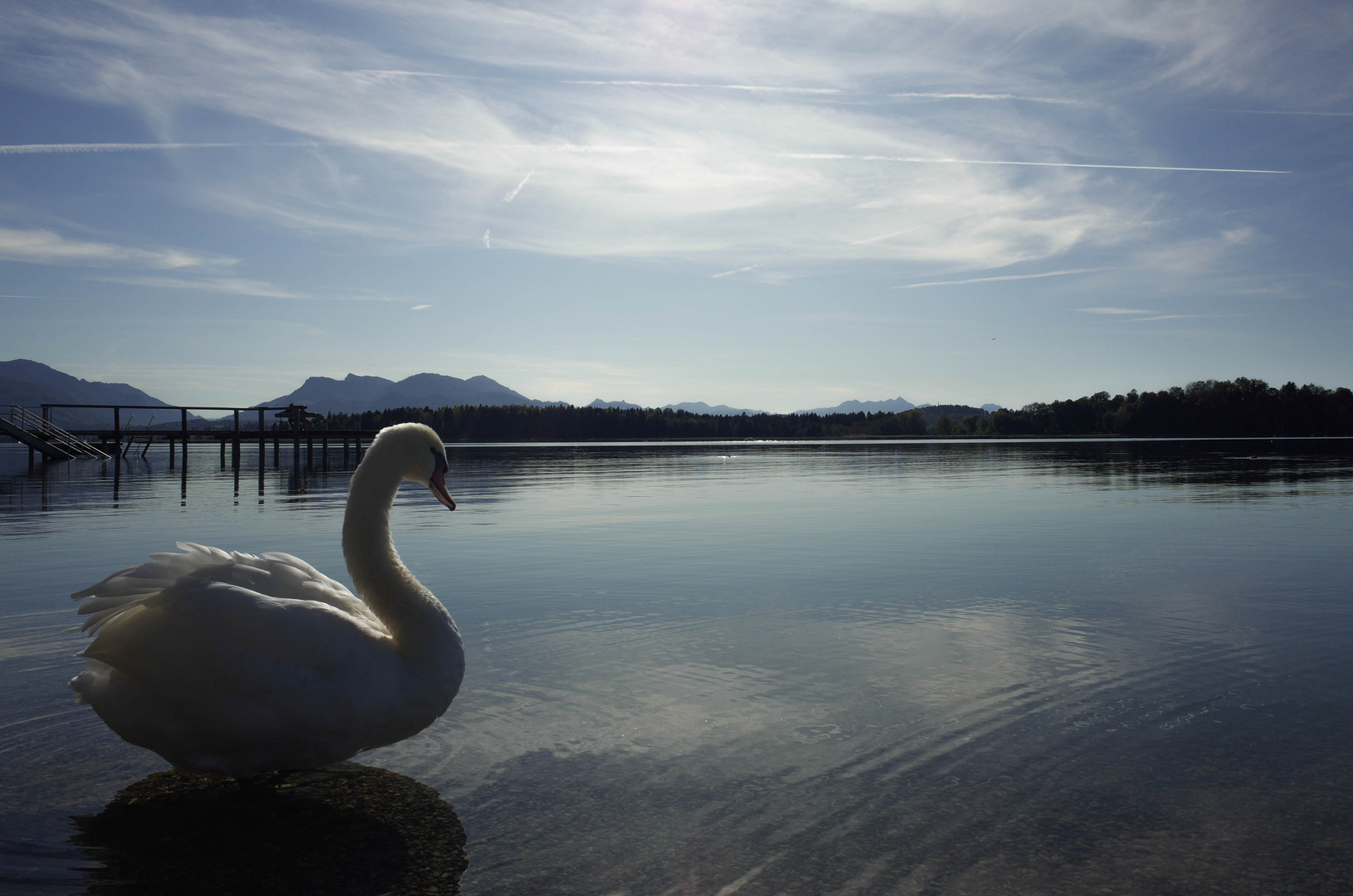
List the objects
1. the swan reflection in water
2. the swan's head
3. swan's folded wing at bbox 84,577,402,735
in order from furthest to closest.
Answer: the swan's head → swan's folded wing at bbox 84,577,402,735 → the swan reflection in water

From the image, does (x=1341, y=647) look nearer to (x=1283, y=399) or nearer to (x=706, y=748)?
(x=706, y=748)

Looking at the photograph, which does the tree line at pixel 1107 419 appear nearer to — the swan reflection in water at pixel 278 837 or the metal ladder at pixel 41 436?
the metal ladder at pixel 41 436

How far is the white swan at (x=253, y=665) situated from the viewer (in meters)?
4.35

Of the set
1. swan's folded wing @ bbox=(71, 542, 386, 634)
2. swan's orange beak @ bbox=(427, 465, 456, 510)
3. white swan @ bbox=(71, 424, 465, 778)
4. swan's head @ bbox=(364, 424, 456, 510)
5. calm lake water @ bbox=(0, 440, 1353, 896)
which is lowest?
calm lake water @ bbox=(0, 440, 1353, 896)

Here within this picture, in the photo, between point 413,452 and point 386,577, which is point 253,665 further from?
point 413,452

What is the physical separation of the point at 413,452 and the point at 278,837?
215 centimetres

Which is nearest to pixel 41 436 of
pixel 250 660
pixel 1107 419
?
pixel 250 660

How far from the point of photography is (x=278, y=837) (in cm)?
430

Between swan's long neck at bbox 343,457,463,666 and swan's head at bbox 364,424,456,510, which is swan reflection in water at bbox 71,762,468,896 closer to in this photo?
swan's long neck at bbox 343,457,463,666

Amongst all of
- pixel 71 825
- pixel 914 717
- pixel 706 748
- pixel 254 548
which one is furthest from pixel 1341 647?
pixel 254 548

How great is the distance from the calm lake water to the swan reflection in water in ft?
0.50

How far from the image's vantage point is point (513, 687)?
262 inches

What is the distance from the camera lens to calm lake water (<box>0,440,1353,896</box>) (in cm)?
402

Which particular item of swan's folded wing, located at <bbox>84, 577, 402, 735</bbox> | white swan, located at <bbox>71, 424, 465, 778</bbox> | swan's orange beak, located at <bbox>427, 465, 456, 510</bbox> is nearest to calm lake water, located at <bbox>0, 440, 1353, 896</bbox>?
white swan, located at <bbox>71, 424, 465, 778</bbox>
